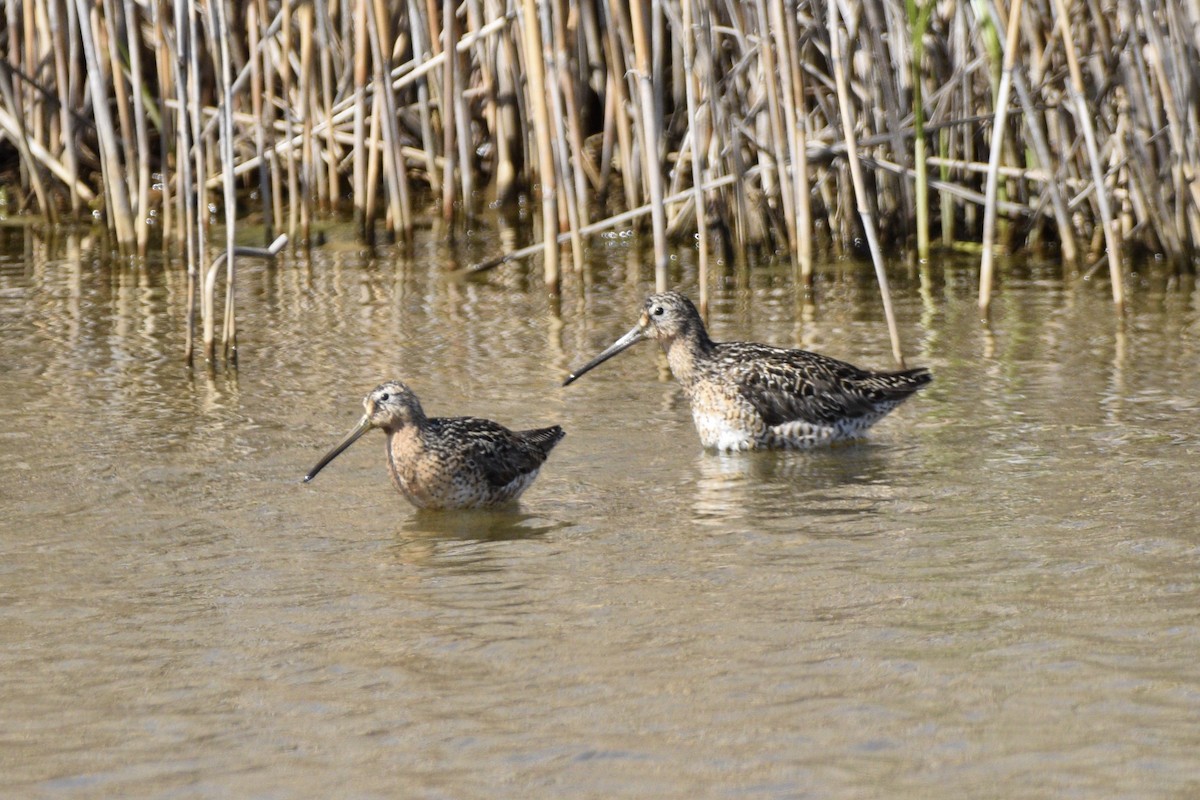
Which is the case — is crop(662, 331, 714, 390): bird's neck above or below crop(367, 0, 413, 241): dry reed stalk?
below

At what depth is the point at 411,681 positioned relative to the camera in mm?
4496

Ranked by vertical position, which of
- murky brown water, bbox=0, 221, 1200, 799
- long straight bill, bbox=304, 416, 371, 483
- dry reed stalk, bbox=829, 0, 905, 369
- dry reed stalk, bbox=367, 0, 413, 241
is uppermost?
dry reed stalk, bbox=367, 0, 413, 241

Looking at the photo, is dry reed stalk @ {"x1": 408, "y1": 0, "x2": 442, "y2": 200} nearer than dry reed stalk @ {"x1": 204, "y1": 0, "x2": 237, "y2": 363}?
No

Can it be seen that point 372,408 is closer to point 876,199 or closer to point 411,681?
point 411,681

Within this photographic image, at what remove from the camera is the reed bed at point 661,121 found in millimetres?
9188

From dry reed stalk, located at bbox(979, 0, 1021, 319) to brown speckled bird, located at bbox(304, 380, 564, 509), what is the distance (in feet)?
10.6

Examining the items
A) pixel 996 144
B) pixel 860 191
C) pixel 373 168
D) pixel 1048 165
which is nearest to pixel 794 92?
pixel 860 191

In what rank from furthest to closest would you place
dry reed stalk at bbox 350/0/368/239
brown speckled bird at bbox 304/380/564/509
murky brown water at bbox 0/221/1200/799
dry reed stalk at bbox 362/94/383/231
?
dry reed stalk at bbox 362/94/383/231, dry reed stalk at bbox 350/0/368/239, brown speckled bird at bbox 304/380/564/509, murky brown water at bbox 0/221/1200/799

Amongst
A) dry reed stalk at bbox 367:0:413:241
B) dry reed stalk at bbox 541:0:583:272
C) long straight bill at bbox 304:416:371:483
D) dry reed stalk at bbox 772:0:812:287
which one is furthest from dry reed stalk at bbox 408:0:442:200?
long straight bill at bbox 304:416:371:483

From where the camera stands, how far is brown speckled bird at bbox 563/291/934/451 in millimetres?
7336

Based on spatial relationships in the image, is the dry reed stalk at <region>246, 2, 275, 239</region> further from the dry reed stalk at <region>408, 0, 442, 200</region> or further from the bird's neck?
the bird's neck

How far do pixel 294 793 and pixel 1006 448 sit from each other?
12.5 ft

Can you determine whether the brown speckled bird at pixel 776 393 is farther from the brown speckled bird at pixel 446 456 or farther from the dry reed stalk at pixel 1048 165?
the dry reed stalk at pixel 1048 165

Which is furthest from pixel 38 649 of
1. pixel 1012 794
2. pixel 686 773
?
pixel 1012 794
